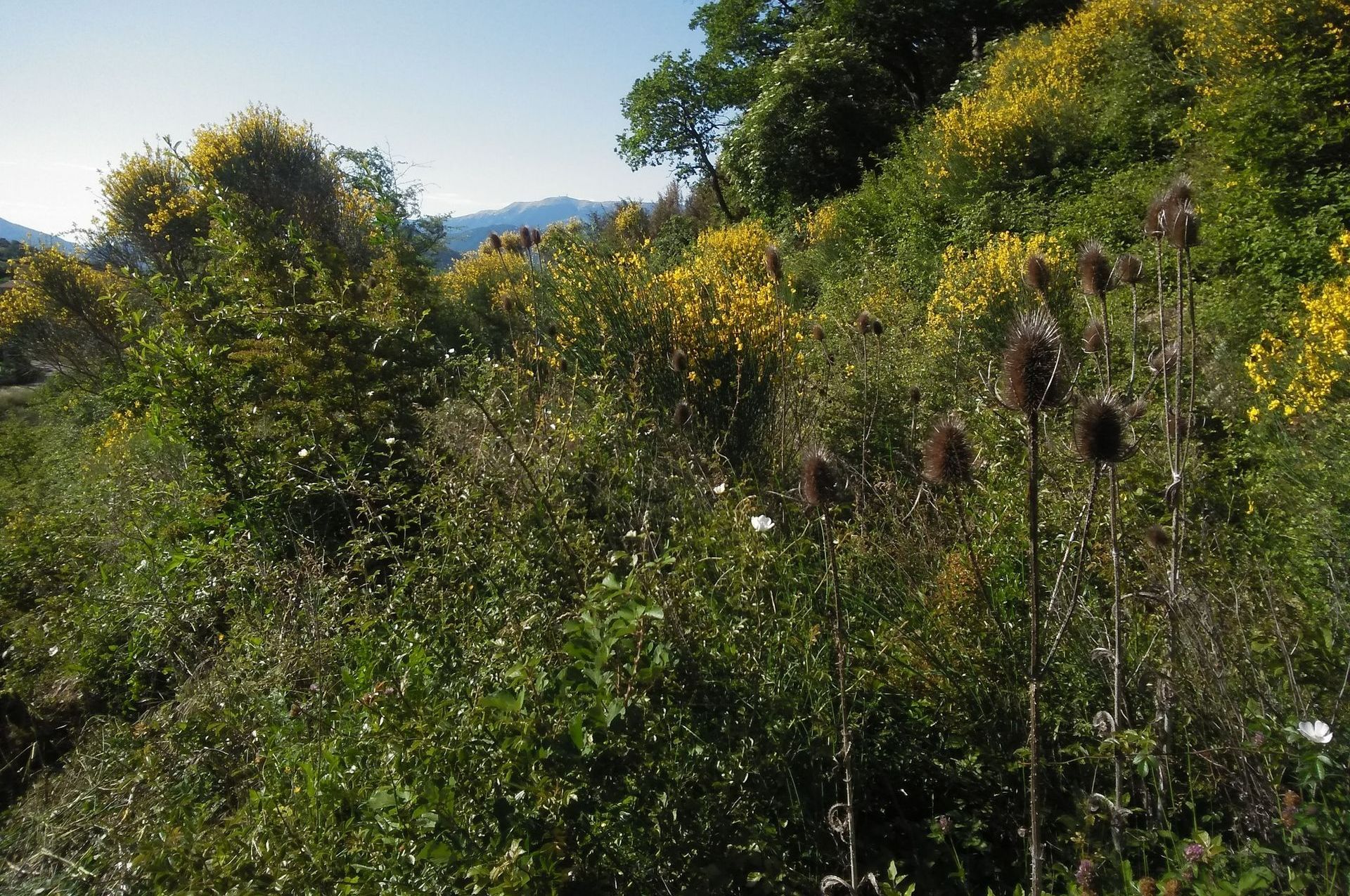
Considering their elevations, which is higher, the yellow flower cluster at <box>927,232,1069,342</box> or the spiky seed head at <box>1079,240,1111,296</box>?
the spiky seed head at <box>1079,240,1111,296</box>

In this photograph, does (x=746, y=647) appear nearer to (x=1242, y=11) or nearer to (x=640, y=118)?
(x=1242, y=11)

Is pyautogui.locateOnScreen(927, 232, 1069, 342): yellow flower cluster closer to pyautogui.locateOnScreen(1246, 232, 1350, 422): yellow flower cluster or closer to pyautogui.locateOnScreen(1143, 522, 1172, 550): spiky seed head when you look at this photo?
pyautogui.locateOnScreen(1246, 232, 1350, 422): yellow flower cluster

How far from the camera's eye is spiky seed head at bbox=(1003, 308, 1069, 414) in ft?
4.25

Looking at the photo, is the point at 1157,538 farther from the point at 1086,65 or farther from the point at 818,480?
the point at 1086,65

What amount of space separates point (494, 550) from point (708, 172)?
18.7m

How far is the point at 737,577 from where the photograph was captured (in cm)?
216

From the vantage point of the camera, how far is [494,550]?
2.41m

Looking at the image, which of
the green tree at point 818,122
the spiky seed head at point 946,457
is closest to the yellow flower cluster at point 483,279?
the green tree at point 818,122

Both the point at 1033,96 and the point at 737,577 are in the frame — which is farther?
the point at 1033,96

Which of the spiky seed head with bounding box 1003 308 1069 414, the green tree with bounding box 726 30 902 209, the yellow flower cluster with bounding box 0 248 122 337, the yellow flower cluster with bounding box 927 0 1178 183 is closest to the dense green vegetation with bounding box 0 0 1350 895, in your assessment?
the spiky seed head with bounding box 1003 308 1069 414

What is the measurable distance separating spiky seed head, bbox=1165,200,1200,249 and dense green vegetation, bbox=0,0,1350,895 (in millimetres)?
38

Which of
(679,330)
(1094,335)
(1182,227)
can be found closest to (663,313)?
(679,330)

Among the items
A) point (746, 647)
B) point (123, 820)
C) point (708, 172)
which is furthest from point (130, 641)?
point (708, 172)

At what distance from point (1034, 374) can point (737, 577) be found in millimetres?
1124
